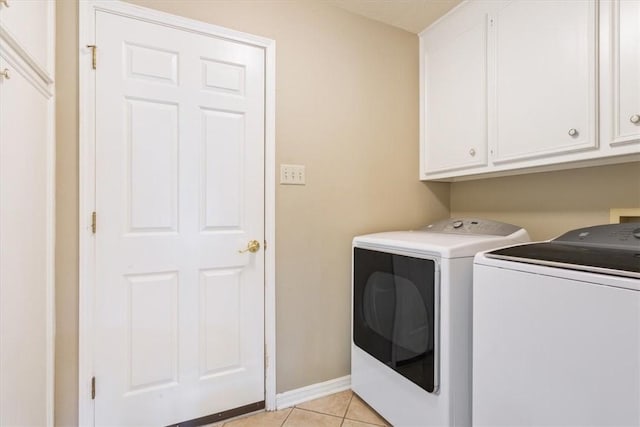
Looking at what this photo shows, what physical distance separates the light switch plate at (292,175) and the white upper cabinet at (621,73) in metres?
1.30

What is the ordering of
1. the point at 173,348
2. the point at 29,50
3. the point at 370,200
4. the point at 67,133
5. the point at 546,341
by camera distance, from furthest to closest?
1. the point at 370,200
2. the point at 173,348
3. the point at 67,133
4. the point at 29,50
5. the point at 546,341

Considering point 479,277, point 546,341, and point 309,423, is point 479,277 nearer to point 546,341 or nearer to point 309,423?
point 546,341

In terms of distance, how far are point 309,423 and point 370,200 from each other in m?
1.24

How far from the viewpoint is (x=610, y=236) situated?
1.16 m

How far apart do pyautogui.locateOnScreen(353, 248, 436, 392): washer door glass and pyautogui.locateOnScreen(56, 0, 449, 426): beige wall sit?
7.1 inches

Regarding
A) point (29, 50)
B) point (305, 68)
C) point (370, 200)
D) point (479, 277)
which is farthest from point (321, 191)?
point (29, 50)

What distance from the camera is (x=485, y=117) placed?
1633 millimetres

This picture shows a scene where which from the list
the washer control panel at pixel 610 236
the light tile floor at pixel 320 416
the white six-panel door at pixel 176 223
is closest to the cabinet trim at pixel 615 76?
the washer control panel at pixel 610 236

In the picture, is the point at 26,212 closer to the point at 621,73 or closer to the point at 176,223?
the point at 176,223

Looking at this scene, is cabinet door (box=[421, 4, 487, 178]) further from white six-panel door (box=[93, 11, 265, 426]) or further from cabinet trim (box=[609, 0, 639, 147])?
white six-panel door (box=[93, 11, 265, 426])

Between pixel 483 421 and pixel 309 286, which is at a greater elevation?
pixel 309 286

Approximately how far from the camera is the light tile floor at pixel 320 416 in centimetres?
156

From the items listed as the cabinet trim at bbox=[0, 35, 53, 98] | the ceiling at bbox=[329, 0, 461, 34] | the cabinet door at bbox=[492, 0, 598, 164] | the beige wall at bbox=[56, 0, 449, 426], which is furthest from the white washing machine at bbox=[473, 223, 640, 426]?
the cabinet trim at bbox=[0, 35, 53, 98]

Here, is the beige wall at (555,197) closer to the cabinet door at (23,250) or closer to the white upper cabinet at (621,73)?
the white upper cabinet at (621,73)
